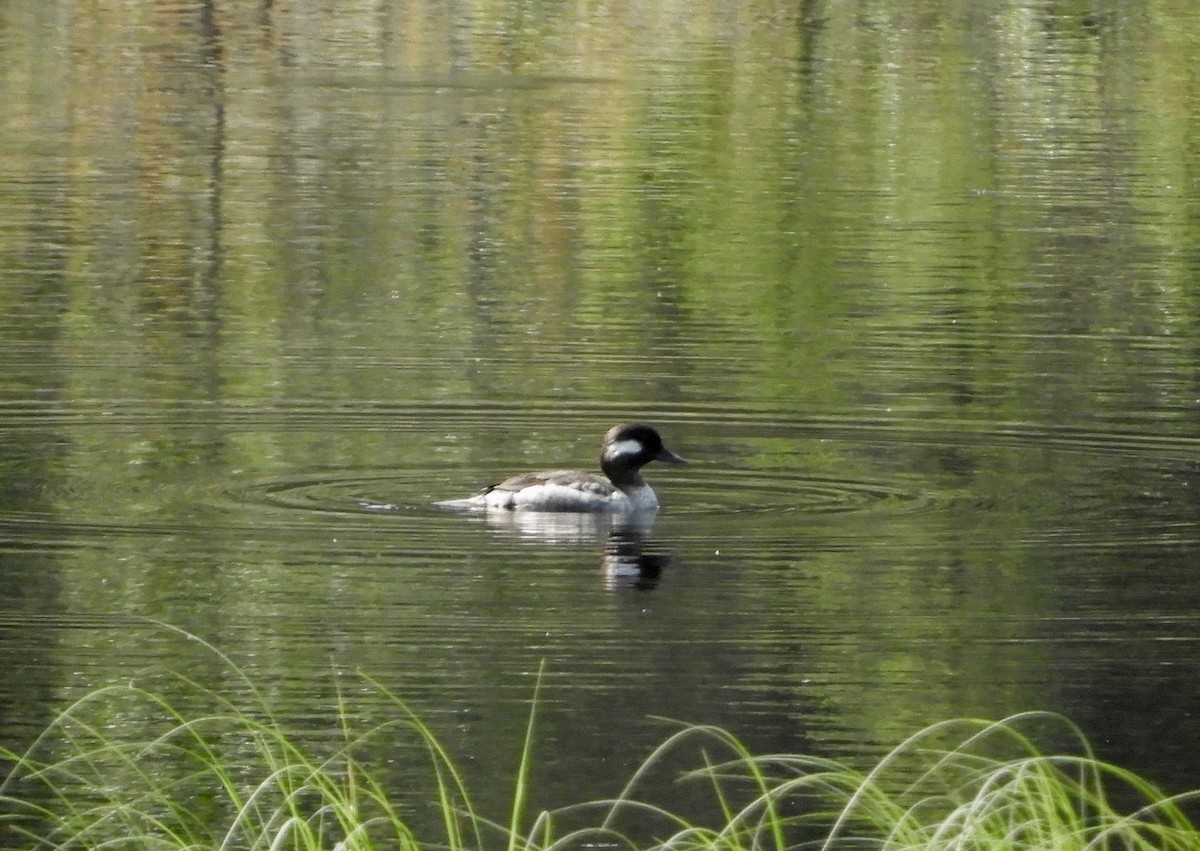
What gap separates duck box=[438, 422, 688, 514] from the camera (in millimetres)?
12383

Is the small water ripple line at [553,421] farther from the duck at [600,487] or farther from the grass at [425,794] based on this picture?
the grass at [425,794]

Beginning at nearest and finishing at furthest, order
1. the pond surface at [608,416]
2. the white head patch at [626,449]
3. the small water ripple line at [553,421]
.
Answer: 1. the pond surface at [608,416]
2. the white head patch at [626,449]
3. the small water ripple line at [553,421]

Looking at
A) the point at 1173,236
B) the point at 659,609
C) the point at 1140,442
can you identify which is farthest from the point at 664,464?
the point at 1173,236

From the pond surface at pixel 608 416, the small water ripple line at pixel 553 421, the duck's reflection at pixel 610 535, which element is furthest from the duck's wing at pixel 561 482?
the small water ripple line at pixel 553 421

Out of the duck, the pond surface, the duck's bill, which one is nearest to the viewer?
the pond surface

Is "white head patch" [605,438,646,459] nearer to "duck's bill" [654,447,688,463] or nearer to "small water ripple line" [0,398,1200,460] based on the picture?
"duck's bill" [654,447,688,463]

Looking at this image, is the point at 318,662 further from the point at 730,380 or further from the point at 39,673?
the point at 730,380

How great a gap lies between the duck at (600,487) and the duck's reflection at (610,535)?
5cm

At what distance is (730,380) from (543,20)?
1391 inches

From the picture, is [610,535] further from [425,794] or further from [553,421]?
[425,794]

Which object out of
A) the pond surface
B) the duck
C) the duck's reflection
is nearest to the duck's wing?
the duck

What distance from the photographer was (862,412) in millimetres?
14906

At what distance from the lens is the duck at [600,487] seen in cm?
1238

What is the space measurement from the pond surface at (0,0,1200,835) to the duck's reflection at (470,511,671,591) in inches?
1.5
